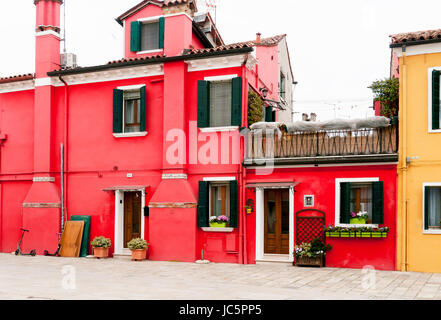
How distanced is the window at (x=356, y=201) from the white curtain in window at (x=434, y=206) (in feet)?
4.81

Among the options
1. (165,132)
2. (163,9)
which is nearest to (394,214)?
(165,132)

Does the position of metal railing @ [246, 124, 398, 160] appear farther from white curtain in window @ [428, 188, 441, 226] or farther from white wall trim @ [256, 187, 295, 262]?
white curtain in window @ [428, 188, 441, 226]

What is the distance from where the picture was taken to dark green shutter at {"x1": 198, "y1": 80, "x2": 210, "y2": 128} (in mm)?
15797

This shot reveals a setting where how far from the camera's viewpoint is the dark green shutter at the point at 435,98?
44.3ft

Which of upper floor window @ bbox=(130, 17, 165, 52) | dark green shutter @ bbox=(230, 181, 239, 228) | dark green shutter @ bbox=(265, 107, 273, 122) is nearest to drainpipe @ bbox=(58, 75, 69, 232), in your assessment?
upper floor window @ bbox=(130, 17, 165, 52)

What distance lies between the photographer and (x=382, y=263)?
45.2 feet

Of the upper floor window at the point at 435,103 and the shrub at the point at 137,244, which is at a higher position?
the upper floor window at the point at 435,103

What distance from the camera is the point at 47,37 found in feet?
60.1

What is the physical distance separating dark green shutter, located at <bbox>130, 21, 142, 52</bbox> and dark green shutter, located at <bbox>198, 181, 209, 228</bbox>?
589cm

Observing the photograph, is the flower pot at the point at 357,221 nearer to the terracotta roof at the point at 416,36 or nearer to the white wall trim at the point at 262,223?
the white wall trim at the point at 262,223

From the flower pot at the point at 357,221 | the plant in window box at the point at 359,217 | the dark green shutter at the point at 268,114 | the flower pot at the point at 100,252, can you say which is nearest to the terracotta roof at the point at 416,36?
the plant in window box at the point at 359,217

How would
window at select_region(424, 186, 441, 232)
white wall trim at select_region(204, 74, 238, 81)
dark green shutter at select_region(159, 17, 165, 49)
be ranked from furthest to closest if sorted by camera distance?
dark green shutter at select_region(159, 17, 165, 49) → white wall trim at select_region(204, 74, 238, 81) → window at select_region(424, 186, 441, 232)

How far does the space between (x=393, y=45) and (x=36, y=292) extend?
10.9 m

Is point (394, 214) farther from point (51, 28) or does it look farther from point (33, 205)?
point (51, 28)
